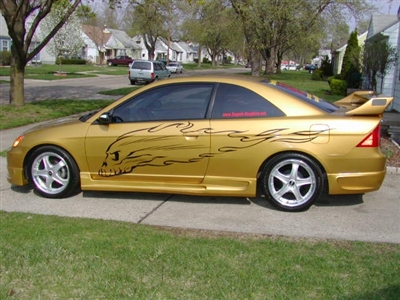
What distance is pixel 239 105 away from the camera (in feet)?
16.8

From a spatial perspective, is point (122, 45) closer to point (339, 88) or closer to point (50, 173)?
point (339, 88)

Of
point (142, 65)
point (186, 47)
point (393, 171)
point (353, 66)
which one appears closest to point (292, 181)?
point (393, 171)

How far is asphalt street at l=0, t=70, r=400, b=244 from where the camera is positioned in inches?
178

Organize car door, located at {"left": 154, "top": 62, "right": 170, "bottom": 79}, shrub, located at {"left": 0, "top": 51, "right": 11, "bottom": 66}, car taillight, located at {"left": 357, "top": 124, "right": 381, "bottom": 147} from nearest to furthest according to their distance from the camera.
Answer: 1. car taillight, located at {"left": 357, "top": 124, "right": 381, "bottom": 147}
2. car door, located at {"left": 154, "top": 62, "right": 170, "bottom": 79}
3. shrub, located at {"left": 0, "top": 51, "right": 11, "bottom": 66}

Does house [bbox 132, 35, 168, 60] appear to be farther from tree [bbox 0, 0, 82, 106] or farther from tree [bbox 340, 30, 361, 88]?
tree [bbox 0, 0, 82, 106]

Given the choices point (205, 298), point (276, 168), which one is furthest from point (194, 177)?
point (205, 298)

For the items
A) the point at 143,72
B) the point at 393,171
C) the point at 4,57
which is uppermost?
the point at 4,57

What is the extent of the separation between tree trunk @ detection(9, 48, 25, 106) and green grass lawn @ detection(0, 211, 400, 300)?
31.5 ft

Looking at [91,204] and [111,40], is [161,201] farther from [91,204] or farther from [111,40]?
[111,40]

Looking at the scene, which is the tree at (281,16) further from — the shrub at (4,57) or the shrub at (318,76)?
the shrub at (4,57)

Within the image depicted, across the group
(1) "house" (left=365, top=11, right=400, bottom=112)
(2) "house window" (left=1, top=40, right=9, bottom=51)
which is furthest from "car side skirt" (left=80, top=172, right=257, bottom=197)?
(2) "house window" (left=1, top=40, right=9, bottom=51)

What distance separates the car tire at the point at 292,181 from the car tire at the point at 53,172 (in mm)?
2367

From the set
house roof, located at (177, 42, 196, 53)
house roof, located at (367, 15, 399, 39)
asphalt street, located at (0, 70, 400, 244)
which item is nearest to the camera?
asphalt street, located at (0, 70, 400, 244)

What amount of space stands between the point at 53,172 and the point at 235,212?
2.34m
